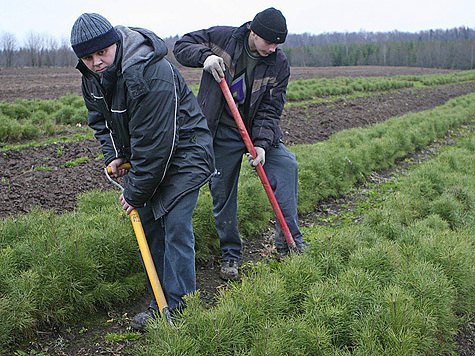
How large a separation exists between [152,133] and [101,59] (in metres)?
0.53

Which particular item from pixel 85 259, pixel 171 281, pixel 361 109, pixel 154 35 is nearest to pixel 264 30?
pixel 154 35

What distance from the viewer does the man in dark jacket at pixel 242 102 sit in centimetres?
345

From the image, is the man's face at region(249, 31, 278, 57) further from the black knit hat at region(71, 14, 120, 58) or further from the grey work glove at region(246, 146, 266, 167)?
the black knit hat at region(71, 14, 120, 58)

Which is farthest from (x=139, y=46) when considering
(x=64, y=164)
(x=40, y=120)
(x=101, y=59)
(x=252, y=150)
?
(x=40, y=120)

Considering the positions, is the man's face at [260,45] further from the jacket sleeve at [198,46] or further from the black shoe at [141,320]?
the black shoe at [141,320]

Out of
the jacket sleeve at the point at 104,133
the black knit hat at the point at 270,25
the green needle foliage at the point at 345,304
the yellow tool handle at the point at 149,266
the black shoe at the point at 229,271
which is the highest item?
the black knit hat at the point at 270,25

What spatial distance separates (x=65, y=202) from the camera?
19.7ft

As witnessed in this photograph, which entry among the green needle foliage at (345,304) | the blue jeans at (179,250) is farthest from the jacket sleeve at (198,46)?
the green needle foliage at (345,304)

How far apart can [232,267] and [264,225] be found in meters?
1.40

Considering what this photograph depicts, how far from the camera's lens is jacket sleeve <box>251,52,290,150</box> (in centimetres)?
378

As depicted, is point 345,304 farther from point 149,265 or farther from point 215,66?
point 215,66

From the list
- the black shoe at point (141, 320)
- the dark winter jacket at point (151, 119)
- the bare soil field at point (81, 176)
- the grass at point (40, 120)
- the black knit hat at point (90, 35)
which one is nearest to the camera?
the black knit hat at point (90, 35)

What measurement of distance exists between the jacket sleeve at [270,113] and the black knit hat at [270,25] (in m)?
0.42

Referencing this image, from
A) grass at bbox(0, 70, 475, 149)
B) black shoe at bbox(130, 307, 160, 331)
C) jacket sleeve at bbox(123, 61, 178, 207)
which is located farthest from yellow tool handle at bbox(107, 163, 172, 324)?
grass at bbox(0, 70, 475, 149)
